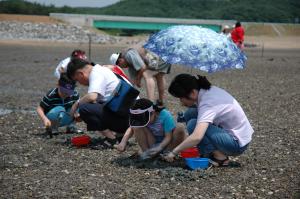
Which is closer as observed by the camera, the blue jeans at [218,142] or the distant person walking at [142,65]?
the blue jeans at [218,142]

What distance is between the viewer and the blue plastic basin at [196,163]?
19.5 feet

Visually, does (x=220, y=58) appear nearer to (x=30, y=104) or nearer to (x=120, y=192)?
(x=120, y=192)

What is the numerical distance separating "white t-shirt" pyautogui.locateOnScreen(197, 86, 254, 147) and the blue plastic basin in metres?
0.40

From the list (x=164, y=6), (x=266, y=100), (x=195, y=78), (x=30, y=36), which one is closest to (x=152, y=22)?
(x=30, y=36)

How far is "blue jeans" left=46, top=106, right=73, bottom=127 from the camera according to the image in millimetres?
7691

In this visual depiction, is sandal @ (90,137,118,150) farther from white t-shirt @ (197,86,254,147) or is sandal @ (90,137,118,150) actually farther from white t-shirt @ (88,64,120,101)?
white t-shirt @ (197,86,254,147)

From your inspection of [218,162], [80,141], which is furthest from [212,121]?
[80,141]

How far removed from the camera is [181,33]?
613 centimetres

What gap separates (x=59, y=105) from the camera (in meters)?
7.85

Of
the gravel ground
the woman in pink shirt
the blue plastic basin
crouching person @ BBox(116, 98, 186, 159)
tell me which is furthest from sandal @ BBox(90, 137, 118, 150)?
the blue plastic basin

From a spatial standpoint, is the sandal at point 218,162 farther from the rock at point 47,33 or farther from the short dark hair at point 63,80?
the rock at point 47,33

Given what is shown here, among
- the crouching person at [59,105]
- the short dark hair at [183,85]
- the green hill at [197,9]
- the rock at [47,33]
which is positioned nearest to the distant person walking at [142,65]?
the crouching person at [59,105]

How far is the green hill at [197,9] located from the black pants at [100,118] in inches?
4166

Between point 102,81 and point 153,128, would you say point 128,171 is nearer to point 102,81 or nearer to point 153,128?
point 153,128
